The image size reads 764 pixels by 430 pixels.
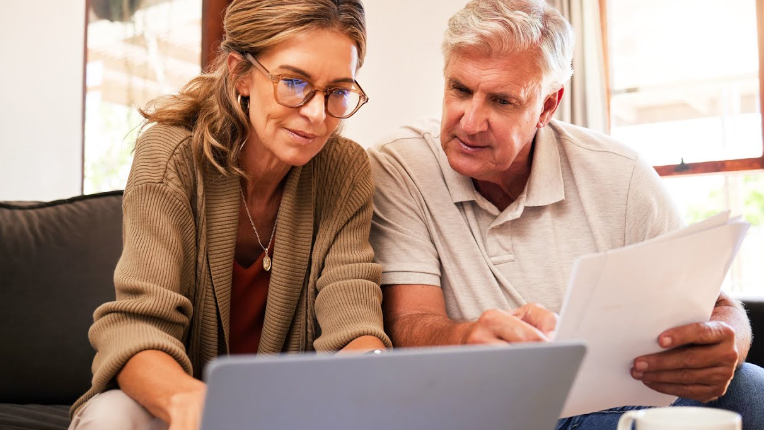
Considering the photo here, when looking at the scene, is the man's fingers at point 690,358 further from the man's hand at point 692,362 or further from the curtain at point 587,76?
the curtain at point 587,76

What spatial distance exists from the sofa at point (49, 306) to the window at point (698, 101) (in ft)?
6.91

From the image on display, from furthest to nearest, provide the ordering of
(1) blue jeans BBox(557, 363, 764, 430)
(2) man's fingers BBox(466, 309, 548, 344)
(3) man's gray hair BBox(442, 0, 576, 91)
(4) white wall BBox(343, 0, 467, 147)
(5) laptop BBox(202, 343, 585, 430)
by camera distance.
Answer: (4) white wall BBox(343, 0, 467, 147) < (3) man's gray hair BBox(442, 0, 576, 91) < (1) blue jeans BBox(557, 363, 764, 430) < (2) man's fingers BBox(466, 309, 548, 344) < (5) laptop BBox(202, 343, 585, 430)

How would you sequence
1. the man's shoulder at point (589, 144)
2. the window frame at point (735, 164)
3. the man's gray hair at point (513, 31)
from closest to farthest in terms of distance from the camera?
1. the man's gray hair at point (513, 31)
2. the man's shoulder at point (589, 144)
3. the window frame at point (735, 164)

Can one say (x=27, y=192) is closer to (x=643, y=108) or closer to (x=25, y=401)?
(x=25, y=401)

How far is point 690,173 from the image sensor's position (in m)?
3.91

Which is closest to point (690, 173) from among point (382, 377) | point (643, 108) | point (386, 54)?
point (643, 108)

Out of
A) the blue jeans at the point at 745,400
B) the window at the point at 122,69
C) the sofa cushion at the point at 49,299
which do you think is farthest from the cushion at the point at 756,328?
the window at the point at 122,69

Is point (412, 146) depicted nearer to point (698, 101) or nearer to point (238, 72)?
point (238, 72)

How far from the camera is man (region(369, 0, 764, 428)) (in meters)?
1.55

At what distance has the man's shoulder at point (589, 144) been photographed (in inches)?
65.7

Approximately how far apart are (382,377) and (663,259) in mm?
506

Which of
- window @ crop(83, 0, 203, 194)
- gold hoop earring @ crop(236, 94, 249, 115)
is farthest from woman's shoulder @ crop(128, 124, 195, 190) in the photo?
window @ crop(83, 0, 203, 194)

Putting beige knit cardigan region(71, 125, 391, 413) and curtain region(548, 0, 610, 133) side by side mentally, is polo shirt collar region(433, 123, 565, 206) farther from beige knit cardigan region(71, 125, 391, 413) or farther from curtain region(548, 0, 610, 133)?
curtain region(548, 0, 610, 133)

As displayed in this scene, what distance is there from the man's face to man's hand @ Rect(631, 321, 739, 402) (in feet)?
1.82
